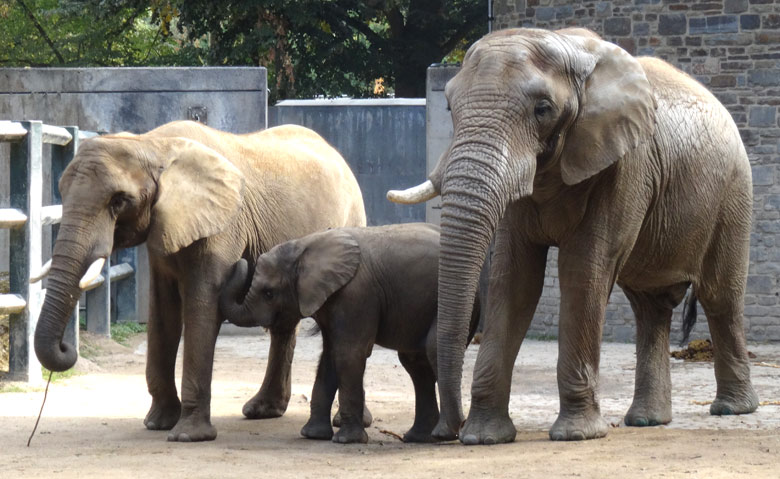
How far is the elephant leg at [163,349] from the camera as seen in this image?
827 centimetres

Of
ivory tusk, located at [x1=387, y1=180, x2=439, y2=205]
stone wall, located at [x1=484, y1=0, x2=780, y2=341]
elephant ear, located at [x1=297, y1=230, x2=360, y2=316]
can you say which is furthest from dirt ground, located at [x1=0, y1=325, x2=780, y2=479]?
stone wall, located at [x1=484, y1=0, x2=780, y2=341]

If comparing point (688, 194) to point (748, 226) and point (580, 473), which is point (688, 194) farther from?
point (580, 473)

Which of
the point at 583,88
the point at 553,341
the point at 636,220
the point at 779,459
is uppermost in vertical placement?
the point at 583,88

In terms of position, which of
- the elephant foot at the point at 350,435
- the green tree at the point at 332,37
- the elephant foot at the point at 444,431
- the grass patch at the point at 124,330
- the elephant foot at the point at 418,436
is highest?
the green tree at the point at 332,37

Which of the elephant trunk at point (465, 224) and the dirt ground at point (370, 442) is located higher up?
the elephant trunk at point (465, 224)

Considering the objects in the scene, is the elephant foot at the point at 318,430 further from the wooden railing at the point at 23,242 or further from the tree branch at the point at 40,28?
the tree branch at the point at 40,28

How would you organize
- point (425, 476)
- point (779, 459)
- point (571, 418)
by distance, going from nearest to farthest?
point (425, 476) → point (779, 459) → point (571, 418)

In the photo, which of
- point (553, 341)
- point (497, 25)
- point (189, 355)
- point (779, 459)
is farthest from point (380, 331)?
point (497, 25)

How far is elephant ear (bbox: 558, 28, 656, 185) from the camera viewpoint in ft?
23.8

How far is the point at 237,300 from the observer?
26.6ft

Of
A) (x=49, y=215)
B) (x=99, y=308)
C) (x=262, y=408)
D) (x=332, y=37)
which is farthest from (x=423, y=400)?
(x=332, y=37)

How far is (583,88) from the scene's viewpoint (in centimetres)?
730

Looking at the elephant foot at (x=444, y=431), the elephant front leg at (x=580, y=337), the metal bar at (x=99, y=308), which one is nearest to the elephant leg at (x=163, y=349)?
the elephant foot at (x=444, y=431)

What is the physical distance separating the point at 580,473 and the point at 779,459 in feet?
3.90
